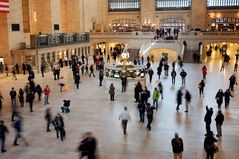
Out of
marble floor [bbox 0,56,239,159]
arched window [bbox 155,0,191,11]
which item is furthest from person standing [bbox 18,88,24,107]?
arched window [bbox 155,0,191,11]

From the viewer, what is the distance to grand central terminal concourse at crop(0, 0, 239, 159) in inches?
460

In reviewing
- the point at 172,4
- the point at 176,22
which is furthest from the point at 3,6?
the point at 176,22

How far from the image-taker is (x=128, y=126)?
547 inches

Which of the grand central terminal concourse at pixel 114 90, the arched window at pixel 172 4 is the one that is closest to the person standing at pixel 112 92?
the grand central terminal concourse at pixel 114 90

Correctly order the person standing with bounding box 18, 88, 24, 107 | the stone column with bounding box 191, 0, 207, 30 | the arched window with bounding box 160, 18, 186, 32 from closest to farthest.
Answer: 1. the person standing with bounding box 18, 88, 24, 107
2. the stone column with bounding box 191, 0, 207, 30
3. the arched window with bounding box 160, 18, 186, 32

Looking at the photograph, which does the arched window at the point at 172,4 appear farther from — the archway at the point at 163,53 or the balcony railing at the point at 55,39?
the balcony railing at the point at 55,39

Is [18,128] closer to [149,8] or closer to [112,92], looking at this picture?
[112,92]

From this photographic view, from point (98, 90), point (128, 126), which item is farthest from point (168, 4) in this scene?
point (128, 126)

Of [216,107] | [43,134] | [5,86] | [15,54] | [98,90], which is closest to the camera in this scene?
[43,134]

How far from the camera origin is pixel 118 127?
13.8 metres

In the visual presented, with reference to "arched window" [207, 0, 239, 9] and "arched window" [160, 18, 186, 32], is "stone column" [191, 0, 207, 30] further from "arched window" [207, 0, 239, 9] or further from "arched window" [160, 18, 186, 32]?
"arched window" [160, 18, 186, 32]

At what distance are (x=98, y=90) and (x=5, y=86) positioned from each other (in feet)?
21.5

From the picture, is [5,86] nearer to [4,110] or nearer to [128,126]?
[4,110]

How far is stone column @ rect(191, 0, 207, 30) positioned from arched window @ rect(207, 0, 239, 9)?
74cm
